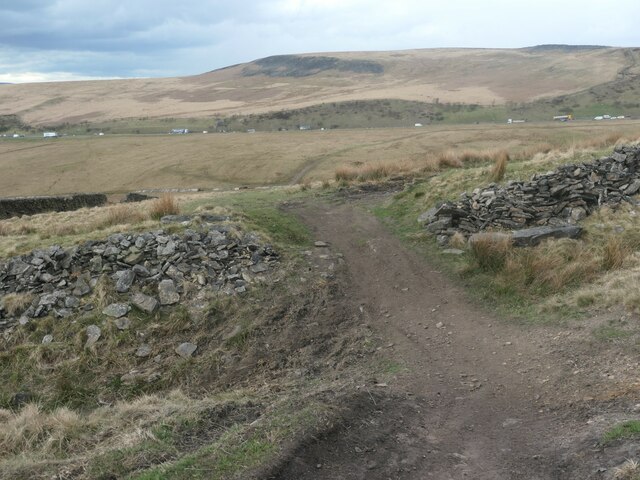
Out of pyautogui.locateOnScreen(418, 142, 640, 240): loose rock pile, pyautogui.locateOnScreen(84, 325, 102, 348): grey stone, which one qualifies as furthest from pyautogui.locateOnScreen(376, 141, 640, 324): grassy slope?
pyautogui.locateOnScreen(84, 325, 102, 348): grey stone

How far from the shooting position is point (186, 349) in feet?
31.2

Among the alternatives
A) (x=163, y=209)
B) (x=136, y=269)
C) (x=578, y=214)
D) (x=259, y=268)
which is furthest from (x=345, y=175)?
(x=136, y=269)

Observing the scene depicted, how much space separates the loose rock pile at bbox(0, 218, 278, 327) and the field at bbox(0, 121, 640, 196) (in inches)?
897

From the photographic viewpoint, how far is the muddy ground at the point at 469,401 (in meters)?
5.52

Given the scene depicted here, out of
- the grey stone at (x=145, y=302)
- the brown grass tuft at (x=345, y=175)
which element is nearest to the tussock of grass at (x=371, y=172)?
the brown grass tuft at (x=345, y=175)

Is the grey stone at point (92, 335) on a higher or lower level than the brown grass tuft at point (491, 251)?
lower

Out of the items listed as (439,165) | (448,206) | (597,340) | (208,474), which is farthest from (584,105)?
(208,474)

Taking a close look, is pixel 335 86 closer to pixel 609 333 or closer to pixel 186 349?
pixel 186 349

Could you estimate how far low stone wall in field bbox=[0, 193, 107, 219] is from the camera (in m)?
23.2

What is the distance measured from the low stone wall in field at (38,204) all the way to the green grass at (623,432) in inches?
901

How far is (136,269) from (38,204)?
1505 centimetres

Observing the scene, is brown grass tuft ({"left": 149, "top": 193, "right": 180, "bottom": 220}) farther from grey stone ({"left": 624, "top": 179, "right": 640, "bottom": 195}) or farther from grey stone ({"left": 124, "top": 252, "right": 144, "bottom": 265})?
grey stone ({"left": 624, "top": 179, "right": 640, "bottom": 195})

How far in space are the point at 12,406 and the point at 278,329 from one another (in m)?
4.24

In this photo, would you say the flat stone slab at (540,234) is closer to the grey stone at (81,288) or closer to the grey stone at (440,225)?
the grey stone at (440,225)
